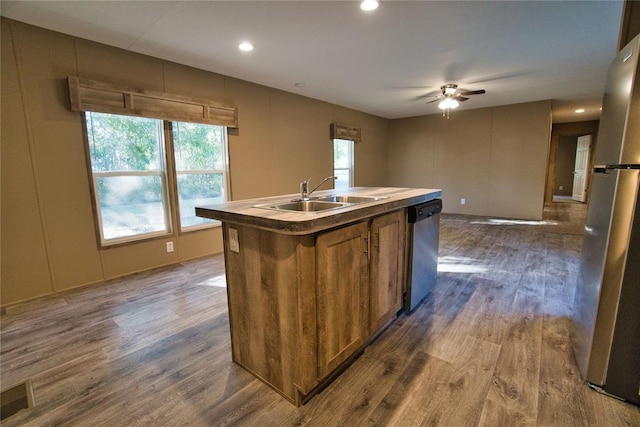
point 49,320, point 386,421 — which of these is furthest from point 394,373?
point 49,320

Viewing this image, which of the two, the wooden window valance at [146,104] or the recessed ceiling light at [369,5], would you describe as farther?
the wooden window valance at [146,104]

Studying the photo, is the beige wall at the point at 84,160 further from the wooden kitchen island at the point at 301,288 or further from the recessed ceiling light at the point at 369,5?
the recessed ceiling light at the point at 369,5

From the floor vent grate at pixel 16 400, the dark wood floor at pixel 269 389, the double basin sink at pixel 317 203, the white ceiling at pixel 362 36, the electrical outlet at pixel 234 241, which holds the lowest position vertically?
the floor vent grate at pixel 16 400

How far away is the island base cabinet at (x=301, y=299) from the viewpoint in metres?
1.39

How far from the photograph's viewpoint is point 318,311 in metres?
1.45

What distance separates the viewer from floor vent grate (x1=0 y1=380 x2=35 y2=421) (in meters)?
1.47

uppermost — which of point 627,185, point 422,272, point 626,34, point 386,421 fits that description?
point 626,34

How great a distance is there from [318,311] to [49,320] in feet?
7.73

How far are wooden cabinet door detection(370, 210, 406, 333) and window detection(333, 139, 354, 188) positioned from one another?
4289 millimetres

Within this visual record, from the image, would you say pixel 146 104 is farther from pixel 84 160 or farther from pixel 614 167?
pixel 614 167

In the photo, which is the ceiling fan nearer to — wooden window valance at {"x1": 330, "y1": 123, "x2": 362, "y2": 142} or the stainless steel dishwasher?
wooden window valance at {"x1": 330, "y1": 123, "x2": 362, "y2": 142}

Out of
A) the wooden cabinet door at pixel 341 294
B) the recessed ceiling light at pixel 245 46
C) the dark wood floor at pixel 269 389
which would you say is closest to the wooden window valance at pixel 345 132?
the recessed ceiling light at pixel 245 46

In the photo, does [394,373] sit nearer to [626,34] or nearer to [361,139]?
[626,34]

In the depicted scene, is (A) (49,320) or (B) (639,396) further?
(A) (49,320)
